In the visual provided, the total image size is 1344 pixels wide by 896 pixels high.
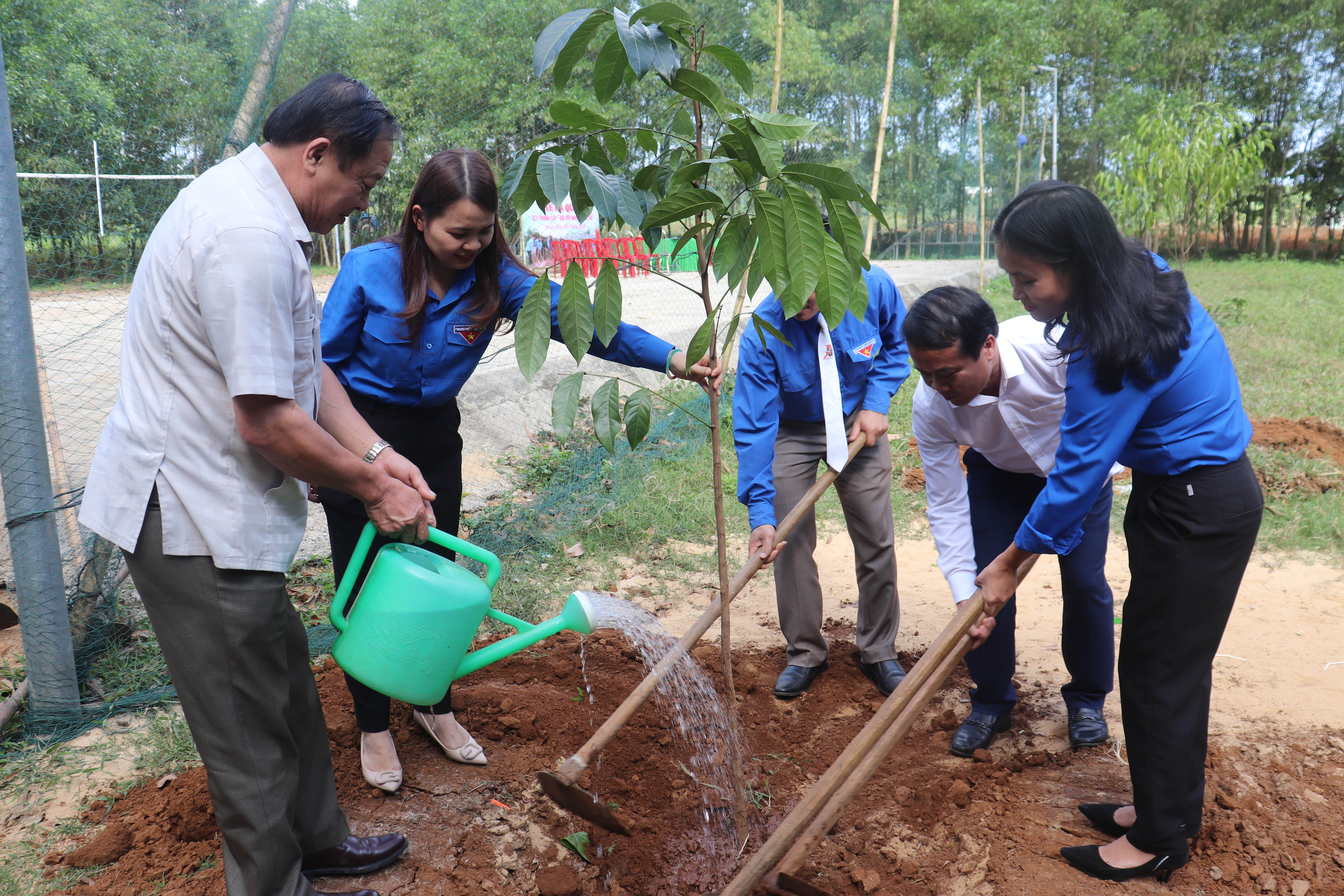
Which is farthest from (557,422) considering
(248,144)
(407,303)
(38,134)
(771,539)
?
(38,134)

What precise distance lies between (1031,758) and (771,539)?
1030 mm

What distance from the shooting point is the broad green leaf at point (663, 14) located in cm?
142

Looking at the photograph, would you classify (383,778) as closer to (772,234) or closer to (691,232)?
(691,232)

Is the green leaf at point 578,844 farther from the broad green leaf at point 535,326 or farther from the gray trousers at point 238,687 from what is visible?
the broad green leaf at point 535,326

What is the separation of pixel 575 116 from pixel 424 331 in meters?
0.85

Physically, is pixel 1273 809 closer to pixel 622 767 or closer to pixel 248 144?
pixel 622 767

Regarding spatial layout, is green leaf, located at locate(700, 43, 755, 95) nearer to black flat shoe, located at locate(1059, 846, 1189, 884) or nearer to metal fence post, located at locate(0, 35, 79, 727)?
black flat shoe, located at locate(1059, 846, 1189, 884)

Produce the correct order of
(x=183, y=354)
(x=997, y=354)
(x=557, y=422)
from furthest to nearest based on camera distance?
(x=997, y=354) → (x=557, y=422) → (x=183, y=354)

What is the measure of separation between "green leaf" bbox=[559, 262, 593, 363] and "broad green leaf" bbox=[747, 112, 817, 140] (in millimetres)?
441

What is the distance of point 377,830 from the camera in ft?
7.43

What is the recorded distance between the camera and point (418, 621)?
1809mm

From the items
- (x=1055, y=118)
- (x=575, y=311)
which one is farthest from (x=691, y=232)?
(x=1055, y=118)

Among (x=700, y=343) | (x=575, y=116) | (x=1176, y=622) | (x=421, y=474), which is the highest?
(x=575, y=116)

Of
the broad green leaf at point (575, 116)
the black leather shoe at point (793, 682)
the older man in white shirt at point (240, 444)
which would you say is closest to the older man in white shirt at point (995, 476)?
the black leather shoe at point (793, 682)
